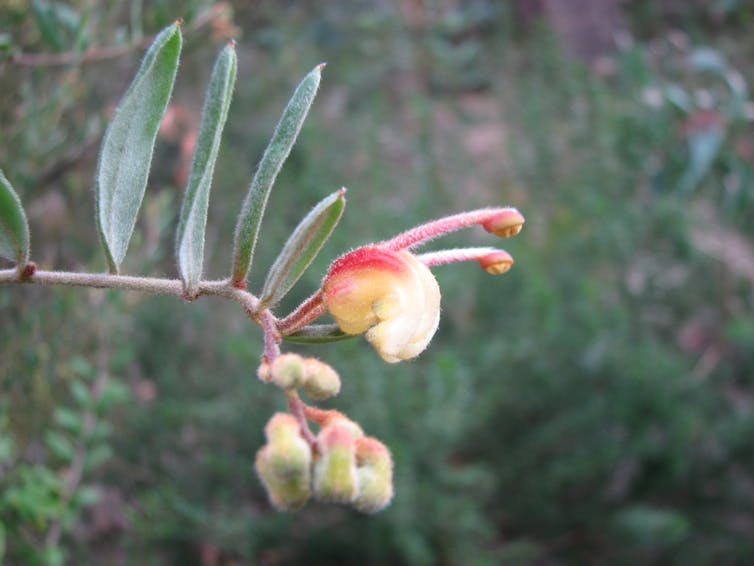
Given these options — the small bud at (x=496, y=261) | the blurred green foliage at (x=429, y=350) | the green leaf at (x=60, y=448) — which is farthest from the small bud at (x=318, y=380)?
the green leaf at (x=60, y=448)

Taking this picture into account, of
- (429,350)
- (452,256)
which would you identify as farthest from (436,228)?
(429,350)

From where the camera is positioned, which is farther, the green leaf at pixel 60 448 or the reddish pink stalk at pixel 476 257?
the green leaf at pixel 60 448

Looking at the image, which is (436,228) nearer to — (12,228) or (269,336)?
(269,336)

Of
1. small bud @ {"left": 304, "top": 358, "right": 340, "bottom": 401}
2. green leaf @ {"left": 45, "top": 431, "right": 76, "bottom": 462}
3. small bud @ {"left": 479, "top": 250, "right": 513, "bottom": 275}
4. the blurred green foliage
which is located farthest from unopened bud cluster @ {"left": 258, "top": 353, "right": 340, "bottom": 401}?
green leaf @ {"left": 45, "top": 431, "right": 76, "bottom": 462}

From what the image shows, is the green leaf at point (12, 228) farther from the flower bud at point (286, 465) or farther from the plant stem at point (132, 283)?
the flower bud at point (286, 465)

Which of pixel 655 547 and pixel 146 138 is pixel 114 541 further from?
pixel 146 138

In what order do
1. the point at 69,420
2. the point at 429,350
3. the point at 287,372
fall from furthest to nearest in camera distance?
1. the point at 429,350
2. the point at 69,420
3. the point at 287,372
